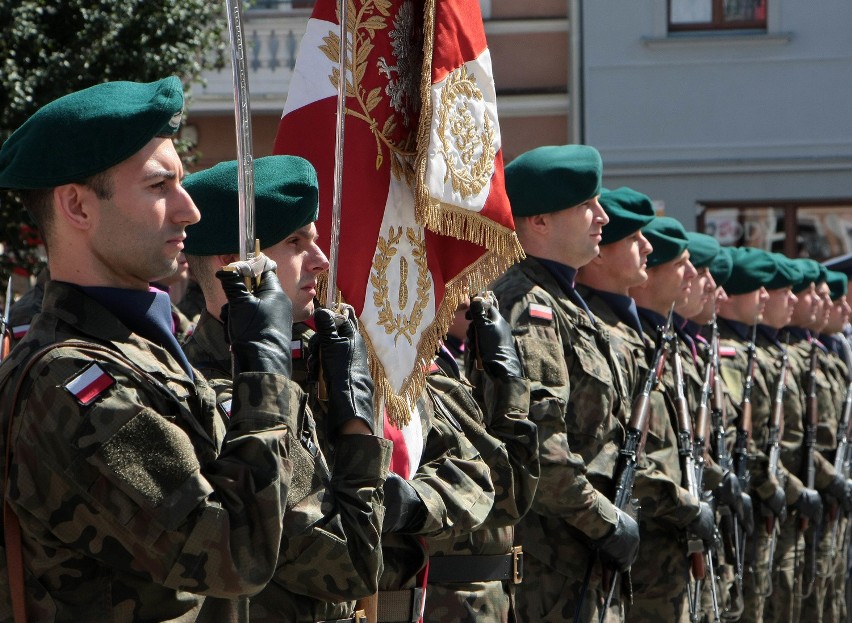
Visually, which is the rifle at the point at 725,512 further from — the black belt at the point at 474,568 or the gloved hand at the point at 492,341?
the gloved hand at the point at 492,341

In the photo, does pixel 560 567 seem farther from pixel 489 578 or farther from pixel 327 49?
pixel 327 49

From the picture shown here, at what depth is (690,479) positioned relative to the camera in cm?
543

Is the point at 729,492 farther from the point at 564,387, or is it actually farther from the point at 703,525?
the point at 564,387

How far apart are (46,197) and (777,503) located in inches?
217

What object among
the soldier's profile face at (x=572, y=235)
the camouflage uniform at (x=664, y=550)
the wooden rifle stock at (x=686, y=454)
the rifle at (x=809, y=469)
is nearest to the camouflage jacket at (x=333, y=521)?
the soldier's profile face at (x=572, y=235)

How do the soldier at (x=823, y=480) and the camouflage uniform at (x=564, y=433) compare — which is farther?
the soldier at (x=823, y=480)

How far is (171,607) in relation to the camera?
2.41 metres

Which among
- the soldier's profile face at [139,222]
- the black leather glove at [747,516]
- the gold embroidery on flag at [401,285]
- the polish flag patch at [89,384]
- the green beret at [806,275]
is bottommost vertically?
the black leather glove at [747,516]

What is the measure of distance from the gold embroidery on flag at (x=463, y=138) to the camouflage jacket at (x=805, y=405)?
4.69m

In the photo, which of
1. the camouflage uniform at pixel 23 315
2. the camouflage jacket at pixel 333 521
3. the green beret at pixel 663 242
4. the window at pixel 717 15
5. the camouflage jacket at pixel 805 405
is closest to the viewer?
the camouflage jacket at pixel 333 521

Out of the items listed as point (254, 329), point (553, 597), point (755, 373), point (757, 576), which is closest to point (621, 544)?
point (553, 597)

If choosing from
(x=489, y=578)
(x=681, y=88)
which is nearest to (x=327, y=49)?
(x=489, y=578)

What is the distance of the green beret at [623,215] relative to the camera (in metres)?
5.48

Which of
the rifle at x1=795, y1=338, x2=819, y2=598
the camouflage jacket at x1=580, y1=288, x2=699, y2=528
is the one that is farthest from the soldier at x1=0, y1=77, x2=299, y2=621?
the rifle at x1=795, y1=338, x2=819, y2=598
